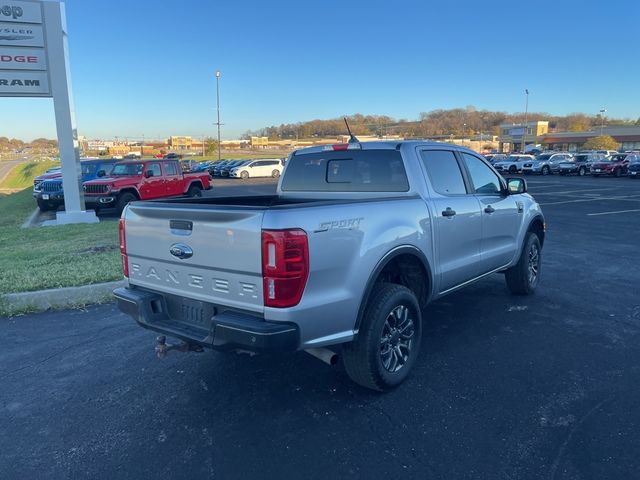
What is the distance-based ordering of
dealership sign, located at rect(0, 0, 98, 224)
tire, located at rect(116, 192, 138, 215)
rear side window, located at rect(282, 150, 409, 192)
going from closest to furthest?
1. rear side window, located at rect(282, 150, 409, 192)
2. dealership sign, located at rect(0, 0, 98, 224)
3. tire, located at rect(116, 192, 138, 215)

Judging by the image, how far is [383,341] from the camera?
12.1ft

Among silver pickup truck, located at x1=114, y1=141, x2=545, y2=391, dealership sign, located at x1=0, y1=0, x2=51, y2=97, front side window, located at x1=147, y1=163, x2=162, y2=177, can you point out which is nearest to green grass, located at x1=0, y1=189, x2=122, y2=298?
silver pickup truck, located at x1=114, y1=141, x2=545, y2=391

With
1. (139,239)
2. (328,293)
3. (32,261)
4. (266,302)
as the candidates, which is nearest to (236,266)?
(266,302)

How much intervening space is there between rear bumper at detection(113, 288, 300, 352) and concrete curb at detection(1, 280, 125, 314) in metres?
2.59

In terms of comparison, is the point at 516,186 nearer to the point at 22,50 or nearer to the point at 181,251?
the point at 181,251

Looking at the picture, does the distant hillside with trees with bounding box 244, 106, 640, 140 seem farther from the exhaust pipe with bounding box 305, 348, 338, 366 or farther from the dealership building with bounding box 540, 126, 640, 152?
the exhaust pipe with bounding box 305, 348, 338, 366

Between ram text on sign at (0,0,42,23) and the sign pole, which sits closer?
ram text on sign at (0,0,42,23)

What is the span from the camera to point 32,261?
770cm

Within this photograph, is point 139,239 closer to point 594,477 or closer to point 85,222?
point 594,477

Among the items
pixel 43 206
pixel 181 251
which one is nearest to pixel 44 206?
pixel 43 206

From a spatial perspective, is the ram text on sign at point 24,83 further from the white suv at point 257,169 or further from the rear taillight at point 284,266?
the white suv at point 257,169

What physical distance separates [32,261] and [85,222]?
638 centimetres

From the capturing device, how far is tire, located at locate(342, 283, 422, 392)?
347 cm

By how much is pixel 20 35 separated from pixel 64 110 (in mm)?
2068
